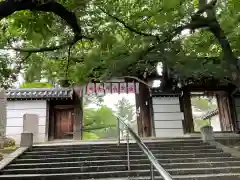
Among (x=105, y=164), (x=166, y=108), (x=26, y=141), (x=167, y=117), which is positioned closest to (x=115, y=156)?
(x=105, y=164)

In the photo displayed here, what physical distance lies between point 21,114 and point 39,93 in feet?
5.21

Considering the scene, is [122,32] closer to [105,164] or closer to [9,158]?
[105,164]

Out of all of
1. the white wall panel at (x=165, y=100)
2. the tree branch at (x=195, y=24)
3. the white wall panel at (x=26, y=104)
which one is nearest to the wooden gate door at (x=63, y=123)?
the white wall panel at (x=26, y=104)

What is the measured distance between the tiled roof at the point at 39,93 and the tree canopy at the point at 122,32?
524 centimetres

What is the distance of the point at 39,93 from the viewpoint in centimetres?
1669

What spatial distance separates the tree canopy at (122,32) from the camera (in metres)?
5.55

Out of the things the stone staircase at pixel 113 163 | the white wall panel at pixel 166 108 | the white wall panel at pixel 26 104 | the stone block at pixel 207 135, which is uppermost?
the white wall panel at pixel 26 104

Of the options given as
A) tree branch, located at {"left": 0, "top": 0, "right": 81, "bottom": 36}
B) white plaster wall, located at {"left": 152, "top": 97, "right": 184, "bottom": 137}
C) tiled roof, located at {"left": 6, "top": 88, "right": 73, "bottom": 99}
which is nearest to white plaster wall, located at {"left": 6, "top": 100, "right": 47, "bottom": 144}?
tiled roof, located at {"left": 6, "top": 88, "right": 73, "bottom": 99}

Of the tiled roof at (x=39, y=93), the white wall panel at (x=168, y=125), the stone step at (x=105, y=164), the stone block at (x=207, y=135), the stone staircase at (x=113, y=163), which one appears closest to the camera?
the stone staircase at (x=113, y=163)

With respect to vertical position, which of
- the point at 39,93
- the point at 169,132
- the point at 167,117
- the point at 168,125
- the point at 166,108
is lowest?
the point at 169,132

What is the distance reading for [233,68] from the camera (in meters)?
7.87

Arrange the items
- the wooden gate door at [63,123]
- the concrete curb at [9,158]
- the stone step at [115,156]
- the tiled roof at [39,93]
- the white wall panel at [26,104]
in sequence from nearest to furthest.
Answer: the concrete curb at [9,158] < the stone step at [115,156] < the tiled roof at [39,93] < the white wall panel at [26,104] < the wooden gate door at [63,123]

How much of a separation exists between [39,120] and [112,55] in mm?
8280

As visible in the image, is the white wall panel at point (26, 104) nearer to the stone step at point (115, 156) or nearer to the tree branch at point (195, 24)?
the stone step at point (115, 156)
